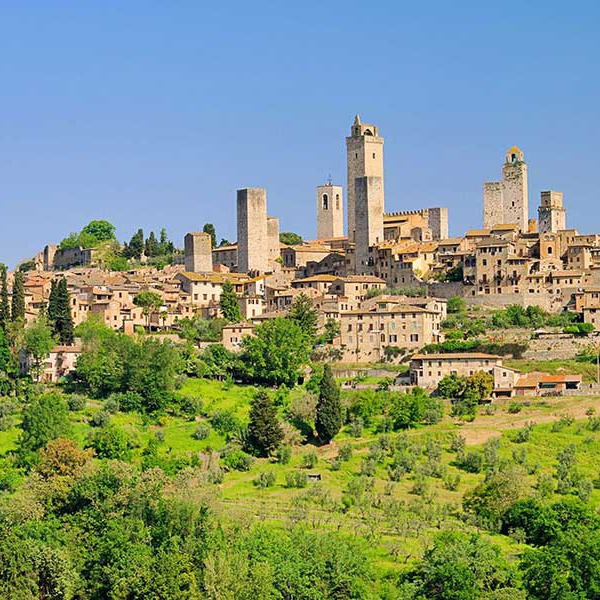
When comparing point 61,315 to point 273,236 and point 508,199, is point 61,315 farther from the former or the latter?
point 508,199

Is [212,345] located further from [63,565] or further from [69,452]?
[63,565]

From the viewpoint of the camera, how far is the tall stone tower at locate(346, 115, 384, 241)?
315 feet

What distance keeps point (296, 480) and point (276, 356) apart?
1268 centimetres

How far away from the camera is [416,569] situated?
171ft

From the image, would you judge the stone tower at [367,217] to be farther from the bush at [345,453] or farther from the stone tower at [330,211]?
the bush at [345,453]

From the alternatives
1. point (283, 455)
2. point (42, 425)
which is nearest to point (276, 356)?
point (283, 455)

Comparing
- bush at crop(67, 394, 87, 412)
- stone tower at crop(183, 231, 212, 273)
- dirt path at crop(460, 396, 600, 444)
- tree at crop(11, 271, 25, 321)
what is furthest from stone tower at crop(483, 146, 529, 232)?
bush at crop(67, 394, 87, 412)

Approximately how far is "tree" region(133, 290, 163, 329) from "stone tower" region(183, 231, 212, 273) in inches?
363

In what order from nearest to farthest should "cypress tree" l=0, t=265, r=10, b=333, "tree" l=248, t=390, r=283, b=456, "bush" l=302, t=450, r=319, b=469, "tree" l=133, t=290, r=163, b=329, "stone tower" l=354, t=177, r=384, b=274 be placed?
"bush" l=302, t=450, r=319, b=469
"tree" l=248, t=390, r=283, b=456
"cypress tree" l=0, t=265, r=10, b=333
"tree" l=133, t=290, r=163, b=329
"stone tower" l=354, t=177, r=384, b=274

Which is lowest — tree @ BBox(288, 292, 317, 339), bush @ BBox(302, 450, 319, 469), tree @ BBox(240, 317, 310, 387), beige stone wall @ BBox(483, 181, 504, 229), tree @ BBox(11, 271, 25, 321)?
bush @ BBox(302, 450, 319, 469)

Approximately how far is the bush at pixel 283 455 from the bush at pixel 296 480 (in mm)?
2594

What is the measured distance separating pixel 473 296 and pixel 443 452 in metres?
18.5

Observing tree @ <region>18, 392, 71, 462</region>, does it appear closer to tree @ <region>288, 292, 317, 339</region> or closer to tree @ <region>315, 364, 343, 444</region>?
tree @ <region>315, 364, 343, 444</region>

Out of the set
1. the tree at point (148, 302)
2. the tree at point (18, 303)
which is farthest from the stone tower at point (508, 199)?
the tree at point (18, 303)
